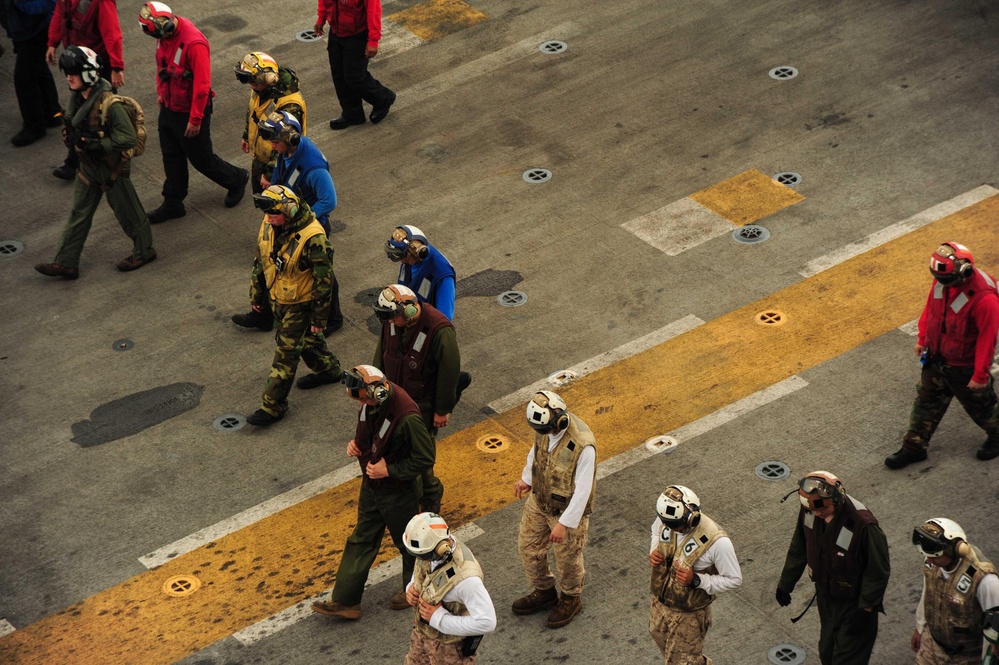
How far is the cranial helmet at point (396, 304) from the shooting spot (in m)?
11.3

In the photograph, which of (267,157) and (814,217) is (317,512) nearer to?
(267,157)

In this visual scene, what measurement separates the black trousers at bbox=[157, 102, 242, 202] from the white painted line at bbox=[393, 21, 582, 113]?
2.62 m

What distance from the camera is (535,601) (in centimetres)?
1094

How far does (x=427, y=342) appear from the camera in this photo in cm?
1152

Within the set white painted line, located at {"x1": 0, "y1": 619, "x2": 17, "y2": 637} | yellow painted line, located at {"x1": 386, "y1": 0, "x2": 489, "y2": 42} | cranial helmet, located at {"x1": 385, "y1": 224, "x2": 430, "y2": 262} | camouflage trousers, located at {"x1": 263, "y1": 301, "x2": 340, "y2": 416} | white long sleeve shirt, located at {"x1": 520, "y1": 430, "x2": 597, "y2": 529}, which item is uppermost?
cranial helmet, located at {"x1": 385, "y1": 224, "x2": 430, "y2": 262}

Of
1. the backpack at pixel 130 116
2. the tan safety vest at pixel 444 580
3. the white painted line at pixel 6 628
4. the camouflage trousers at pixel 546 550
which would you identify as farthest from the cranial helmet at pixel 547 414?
the backpack at pixel 130 116

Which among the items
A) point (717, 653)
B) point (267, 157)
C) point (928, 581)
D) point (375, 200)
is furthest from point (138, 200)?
point (928, 581)

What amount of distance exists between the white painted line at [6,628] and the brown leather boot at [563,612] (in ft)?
12.6

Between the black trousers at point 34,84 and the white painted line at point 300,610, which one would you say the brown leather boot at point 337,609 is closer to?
the white painted line at point 300,610

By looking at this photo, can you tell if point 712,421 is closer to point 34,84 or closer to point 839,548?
point 839,548

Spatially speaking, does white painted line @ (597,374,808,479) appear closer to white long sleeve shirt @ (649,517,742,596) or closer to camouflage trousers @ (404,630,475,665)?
white long sleeve shirt @ (649,517,742,596)

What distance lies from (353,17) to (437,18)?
2.87m

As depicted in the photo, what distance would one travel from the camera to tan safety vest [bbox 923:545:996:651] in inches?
366

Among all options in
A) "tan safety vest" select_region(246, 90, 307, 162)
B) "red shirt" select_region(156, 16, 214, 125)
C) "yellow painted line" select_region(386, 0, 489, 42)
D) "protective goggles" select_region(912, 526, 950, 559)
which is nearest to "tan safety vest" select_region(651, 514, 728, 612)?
"protective goggles" select_region(912, 526, 950, 559)
